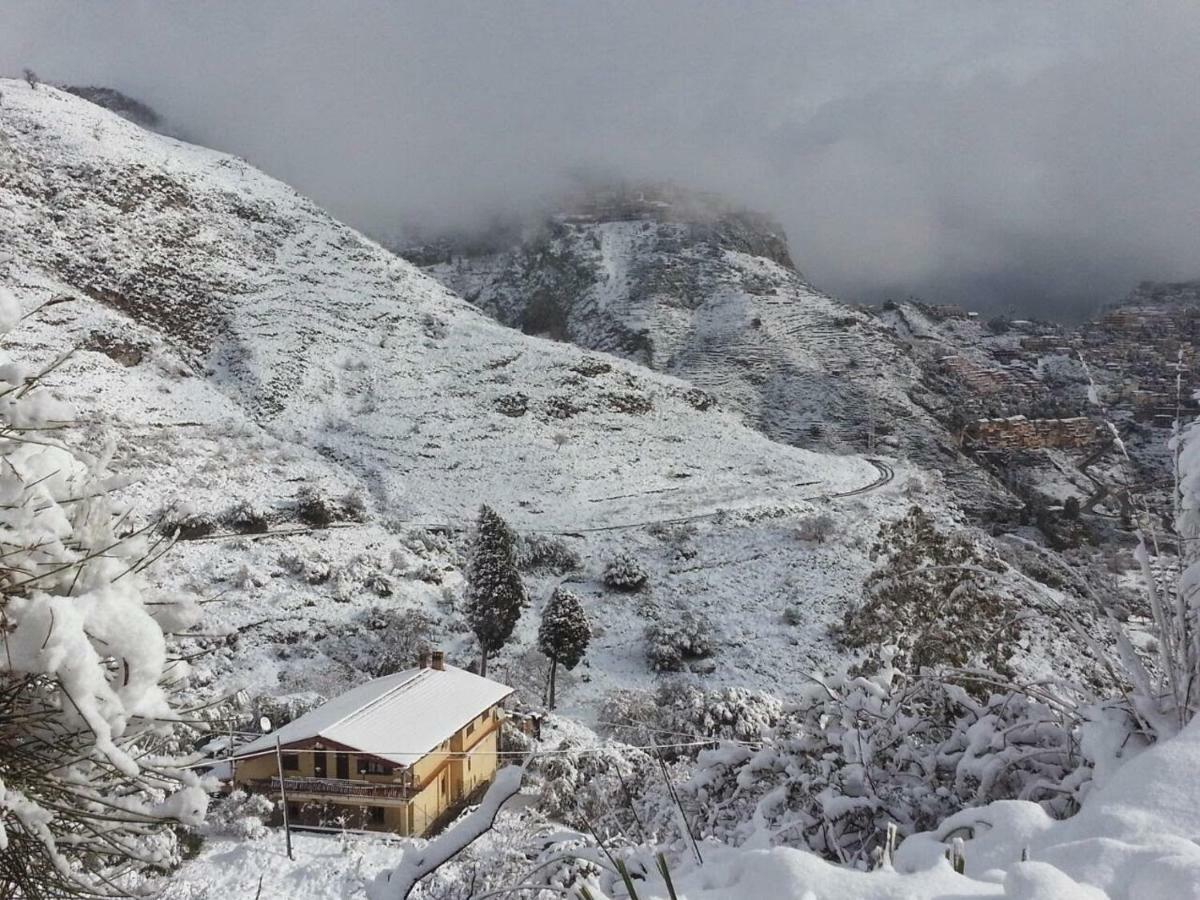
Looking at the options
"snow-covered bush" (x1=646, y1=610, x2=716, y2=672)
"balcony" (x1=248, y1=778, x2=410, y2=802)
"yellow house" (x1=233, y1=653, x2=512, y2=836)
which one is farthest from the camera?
"snow-covered bush" (x1=646, y1=610, x2=716, y2=672)

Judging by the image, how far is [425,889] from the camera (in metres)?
6.63

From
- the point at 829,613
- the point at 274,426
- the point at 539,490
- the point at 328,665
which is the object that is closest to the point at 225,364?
the point at 274,426

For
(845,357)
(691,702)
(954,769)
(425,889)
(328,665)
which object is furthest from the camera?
(845,357)

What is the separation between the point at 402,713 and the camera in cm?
1289

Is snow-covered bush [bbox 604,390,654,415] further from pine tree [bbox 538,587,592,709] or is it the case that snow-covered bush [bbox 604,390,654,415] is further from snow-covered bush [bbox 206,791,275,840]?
snow-covered bush [bbox 206,791,275,840]

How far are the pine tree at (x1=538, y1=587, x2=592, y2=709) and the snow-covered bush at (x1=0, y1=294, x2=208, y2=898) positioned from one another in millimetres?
18221

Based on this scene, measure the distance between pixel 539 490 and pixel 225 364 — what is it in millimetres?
19428

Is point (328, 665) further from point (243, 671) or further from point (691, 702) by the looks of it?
point (691, 702)

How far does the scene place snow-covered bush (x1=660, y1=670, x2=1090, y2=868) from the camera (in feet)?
7.72

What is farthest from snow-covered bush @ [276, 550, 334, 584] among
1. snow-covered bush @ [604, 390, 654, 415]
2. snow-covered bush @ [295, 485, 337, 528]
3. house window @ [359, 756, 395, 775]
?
snow-covered bush @ [604, 390, 654, 415]

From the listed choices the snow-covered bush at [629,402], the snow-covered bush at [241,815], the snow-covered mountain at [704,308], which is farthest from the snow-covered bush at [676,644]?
the snow-covered mountain at [704,308]

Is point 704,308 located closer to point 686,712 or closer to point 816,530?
point 816,530

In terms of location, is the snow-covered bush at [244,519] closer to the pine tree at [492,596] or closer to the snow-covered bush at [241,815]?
the pine tree at [492,596]

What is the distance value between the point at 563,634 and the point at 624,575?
20.4 feet
